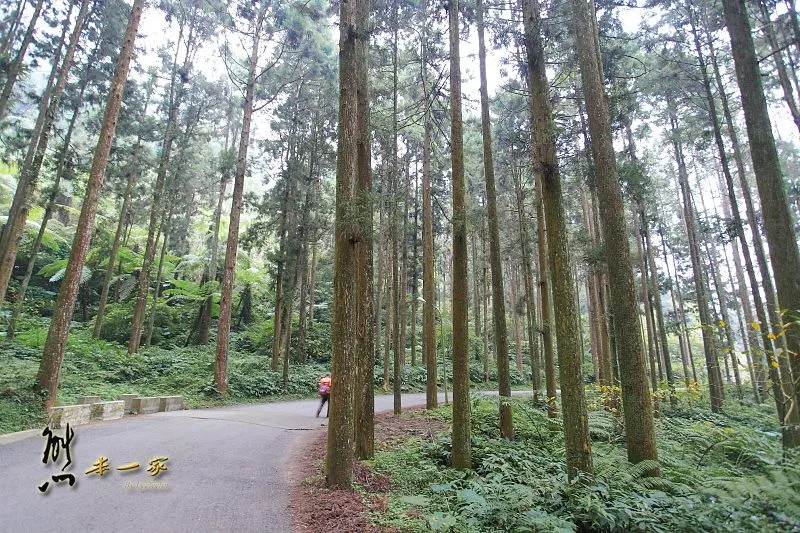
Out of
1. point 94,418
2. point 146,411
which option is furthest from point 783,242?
point 146,411

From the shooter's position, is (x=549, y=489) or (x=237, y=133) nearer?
(x=549, y=489)

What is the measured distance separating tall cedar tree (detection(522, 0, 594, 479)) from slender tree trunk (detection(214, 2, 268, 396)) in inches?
460

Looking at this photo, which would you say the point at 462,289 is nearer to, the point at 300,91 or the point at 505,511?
the point at 505,511

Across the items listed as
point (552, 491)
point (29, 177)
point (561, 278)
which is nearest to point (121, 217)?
point (29, 177)

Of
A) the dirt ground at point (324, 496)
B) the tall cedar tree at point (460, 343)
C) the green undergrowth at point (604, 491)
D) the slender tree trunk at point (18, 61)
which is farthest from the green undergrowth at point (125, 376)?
the tall cedar tree at point (460, 343)

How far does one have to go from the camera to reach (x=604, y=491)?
4.43m

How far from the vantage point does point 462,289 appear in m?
7.07

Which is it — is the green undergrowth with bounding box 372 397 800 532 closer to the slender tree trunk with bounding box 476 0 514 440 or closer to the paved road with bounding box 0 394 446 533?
the slender tree trunk with bounding box 476 0 514 440

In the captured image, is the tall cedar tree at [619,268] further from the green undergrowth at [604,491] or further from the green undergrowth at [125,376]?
the green undergrowth at [125,376]

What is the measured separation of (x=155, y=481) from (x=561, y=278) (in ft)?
20.1

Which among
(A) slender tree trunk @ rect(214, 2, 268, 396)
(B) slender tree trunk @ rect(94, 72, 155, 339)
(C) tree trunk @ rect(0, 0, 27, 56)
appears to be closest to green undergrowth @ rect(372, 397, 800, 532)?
(A) slender tree trunk @ rect(214, 2, 268, 396)

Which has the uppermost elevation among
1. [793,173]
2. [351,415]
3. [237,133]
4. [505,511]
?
[237,133]

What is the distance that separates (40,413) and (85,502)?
5913mm

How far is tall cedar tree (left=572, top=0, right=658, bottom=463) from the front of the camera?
18.7ft
